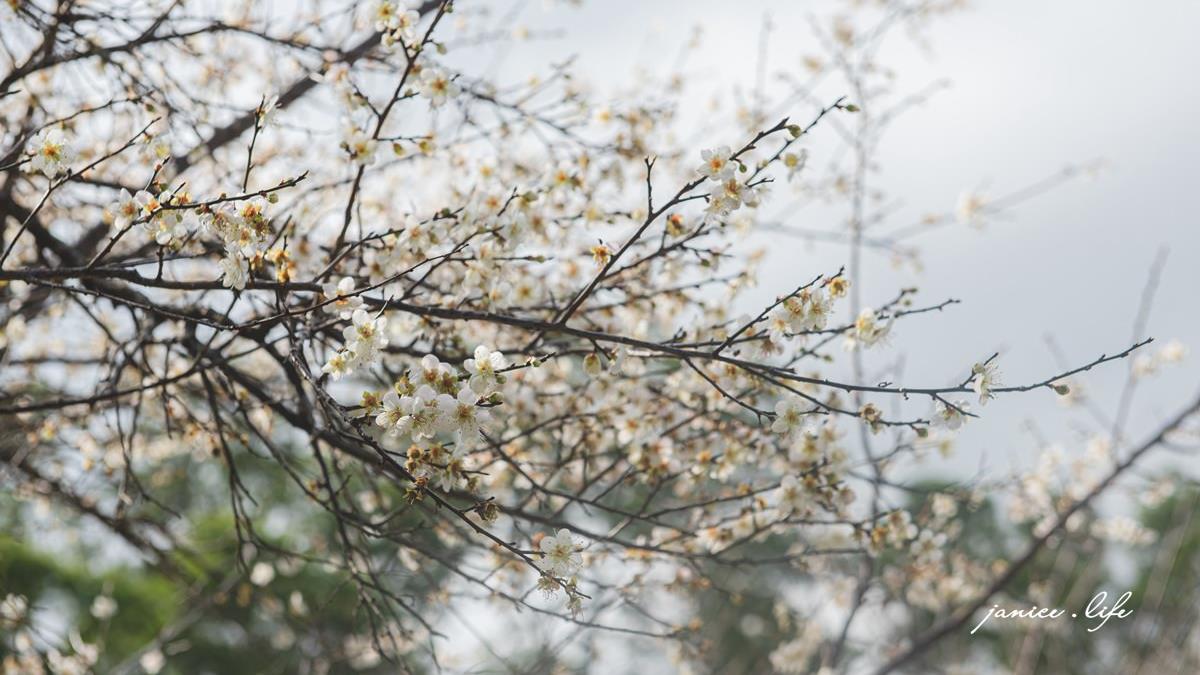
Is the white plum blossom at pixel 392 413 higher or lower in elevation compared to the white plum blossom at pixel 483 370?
lower

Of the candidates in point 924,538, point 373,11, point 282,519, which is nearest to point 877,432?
point 924,538

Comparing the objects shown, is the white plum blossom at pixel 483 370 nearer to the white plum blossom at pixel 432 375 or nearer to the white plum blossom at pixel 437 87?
the white plum blossom at pixel 432 375

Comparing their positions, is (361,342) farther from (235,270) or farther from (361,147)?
(361,147)

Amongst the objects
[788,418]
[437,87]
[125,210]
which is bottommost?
[788,418]

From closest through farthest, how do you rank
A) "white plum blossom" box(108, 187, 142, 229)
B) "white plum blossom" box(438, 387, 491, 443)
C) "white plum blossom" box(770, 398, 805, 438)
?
1. "white plum blossom" box(438, 387, 491, 443)
2. "white plum blossom" box(108, 187, 142, 229)
3. "white plum blossom" box(770, 398, 805, 438)

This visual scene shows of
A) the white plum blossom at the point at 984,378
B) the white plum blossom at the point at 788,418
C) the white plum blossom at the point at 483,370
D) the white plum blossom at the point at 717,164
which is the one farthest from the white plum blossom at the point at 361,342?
the white plum blossom at the point at 984,378

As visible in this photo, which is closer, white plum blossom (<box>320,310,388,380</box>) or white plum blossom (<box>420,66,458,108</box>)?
white plum blossom (<box>320,310,388,380</box>)

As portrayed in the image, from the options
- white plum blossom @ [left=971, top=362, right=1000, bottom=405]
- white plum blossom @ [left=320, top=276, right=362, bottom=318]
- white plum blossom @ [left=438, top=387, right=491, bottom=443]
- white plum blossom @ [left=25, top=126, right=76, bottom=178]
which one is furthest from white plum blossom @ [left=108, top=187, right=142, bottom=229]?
white plum blossom @ [left=971, top=362, right=1000, bottom=405]

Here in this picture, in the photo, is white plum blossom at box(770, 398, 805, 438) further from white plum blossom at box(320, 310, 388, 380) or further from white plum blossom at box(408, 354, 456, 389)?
white plum blossom at box(320, 310, 388, 380)

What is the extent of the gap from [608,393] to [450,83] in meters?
1.11

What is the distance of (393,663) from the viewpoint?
8.36 ft
